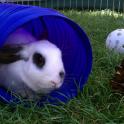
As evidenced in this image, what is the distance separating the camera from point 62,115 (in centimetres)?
237

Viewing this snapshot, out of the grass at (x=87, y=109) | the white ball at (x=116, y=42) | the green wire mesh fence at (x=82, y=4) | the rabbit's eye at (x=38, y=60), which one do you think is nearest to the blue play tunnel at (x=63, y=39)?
the grass at (x=87, y=109)

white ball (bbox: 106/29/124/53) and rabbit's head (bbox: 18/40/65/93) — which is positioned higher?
rabbit's head (bbox: 18/40/65/93)

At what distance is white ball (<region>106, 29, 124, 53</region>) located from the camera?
3.53m

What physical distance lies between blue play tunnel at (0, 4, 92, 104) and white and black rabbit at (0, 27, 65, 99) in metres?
0.08

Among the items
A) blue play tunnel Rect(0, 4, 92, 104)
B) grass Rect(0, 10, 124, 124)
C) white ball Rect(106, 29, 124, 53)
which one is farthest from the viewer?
white ball Rect(106, 29, 124, 53)

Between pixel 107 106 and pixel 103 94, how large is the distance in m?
0.18

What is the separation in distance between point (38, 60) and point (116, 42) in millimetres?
1271

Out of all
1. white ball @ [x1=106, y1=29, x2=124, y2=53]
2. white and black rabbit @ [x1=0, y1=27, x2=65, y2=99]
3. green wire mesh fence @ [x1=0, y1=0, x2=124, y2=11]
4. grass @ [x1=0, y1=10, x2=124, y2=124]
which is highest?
white and black rabbit @ [x1=0, y1=27, x2=65, y2=99]

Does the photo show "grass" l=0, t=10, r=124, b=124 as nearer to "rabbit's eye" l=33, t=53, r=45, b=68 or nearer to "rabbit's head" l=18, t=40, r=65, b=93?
"rabbit's head" l=18, t=40, r=65, b=93

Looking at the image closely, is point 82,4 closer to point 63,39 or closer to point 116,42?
point 116,42

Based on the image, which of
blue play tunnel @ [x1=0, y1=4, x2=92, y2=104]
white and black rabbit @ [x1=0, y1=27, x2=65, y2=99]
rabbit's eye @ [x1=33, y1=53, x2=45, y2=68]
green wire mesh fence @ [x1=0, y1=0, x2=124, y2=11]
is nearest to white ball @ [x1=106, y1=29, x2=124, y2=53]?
blue play tunnel @ [x1=0, y1=4, x2=92, y2=104]

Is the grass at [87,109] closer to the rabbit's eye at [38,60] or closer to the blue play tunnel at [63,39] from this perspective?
the blue play tunnel at [63,39]

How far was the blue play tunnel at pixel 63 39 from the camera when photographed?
7.93 ft

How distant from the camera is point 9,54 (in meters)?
2.47
